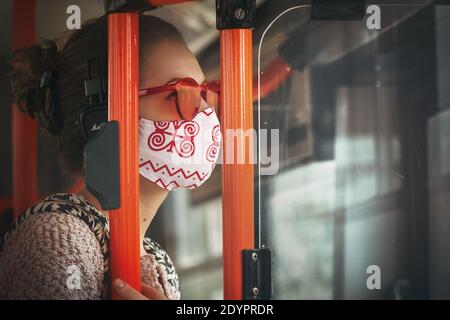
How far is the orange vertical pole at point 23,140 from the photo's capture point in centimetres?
270

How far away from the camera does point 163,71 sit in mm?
2662

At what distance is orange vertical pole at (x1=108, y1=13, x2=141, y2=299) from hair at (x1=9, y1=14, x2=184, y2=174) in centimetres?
16

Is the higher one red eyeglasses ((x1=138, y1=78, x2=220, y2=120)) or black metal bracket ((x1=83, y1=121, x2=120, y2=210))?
red eyeglasses ((x1=138, y1=78, x2=220, y2=120))

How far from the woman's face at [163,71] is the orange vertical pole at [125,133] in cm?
9

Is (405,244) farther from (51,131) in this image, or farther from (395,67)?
(51,131)

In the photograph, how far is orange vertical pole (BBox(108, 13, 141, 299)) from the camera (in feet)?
8.29

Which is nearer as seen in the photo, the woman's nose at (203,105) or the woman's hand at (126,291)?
the woman's hand at (126,291)

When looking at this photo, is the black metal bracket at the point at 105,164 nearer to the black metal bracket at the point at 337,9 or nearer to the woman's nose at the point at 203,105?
the woman's nose at the point at 203,105

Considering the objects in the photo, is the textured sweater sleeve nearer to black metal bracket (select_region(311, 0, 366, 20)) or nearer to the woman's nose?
the woman's nose

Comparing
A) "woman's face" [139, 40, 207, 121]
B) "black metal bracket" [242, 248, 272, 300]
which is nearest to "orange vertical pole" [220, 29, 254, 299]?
"black metal bracket" [242, 248, 272, 300]

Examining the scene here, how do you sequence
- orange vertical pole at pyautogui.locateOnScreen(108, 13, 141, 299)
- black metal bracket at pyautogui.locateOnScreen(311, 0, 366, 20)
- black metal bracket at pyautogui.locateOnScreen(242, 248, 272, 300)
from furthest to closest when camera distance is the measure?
black metal bracket at pyautogui.locateOnScreen(311, 0, 366, 20), black metal bracket at pyautogui.locateOnScreen(242, 248, 272, 300), orange vertical pole at pyautogui.locateOnScreen(108, 13, 141, 299)

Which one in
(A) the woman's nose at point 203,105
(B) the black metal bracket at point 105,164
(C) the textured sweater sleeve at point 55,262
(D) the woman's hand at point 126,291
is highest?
(A) the woman's nose at point 203,105

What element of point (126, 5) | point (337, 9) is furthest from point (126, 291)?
point (337, 9)

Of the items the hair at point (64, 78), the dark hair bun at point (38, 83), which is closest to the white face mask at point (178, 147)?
the hair at point (64, 78)
